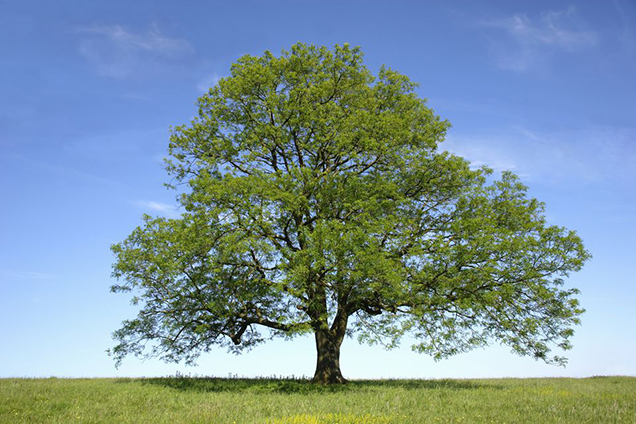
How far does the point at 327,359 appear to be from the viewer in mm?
23844

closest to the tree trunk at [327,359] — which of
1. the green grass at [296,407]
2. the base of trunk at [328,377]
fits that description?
the base of trunk at [328,377]

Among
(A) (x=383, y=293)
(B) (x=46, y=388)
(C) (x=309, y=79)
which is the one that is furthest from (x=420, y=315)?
(B) (x=46, y=388)

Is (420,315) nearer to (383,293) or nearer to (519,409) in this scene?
(383,293)

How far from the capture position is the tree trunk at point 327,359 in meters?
23.6

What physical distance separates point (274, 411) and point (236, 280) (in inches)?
364

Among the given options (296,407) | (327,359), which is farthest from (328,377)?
(296,407)

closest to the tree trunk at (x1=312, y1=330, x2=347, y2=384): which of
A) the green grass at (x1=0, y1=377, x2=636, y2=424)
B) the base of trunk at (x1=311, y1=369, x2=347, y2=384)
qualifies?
the base of trunk at (x1=311, y1=369, x2=347, y2=384)

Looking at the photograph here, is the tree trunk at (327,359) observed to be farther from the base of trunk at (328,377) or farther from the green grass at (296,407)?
the green grass at (296,407)

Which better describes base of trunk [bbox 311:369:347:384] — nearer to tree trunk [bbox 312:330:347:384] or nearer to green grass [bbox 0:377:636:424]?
tree trunk [bbox 312:330:347:384]

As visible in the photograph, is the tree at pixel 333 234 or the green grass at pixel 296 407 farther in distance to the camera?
the tree at pixel 333 234

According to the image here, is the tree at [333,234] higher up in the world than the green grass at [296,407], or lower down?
higher up

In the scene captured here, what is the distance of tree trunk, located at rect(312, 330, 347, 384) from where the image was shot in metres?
23.6

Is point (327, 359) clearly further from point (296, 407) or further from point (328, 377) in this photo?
point (296, 407)

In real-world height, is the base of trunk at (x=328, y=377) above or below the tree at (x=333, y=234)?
below
